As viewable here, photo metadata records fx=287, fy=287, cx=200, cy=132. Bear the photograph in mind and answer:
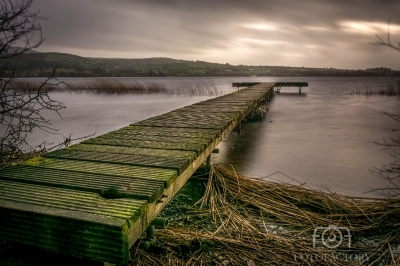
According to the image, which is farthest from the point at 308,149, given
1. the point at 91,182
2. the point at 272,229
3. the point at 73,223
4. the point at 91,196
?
the point at 73,223

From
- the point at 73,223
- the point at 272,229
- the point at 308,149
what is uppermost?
the point at 73,223

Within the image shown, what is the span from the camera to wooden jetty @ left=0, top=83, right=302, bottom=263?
1188mm

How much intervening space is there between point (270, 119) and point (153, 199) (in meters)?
12.5

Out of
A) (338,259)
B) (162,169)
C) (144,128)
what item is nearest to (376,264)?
(338,259)

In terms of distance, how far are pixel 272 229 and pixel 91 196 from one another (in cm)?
213

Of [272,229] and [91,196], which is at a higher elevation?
[91,196]

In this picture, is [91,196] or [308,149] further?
[308,149]

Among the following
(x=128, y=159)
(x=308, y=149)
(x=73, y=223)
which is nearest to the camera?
(x=73, y=223)

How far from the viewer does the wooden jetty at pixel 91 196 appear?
1.19m

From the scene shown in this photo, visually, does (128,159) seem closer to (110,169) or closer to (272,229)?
(110,169)

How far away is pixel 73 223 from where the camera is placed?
1.20 m

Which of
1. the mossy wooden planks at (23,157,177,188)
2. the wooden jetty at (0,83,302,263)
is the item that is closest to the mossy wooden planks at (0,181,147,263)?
the wooden jetty at (0,83,302,263)

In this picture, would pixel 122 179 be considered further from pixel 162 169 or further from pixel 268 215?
pixel 268 215

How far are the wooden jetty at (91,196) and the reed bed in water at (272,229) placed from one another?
2.01ft
